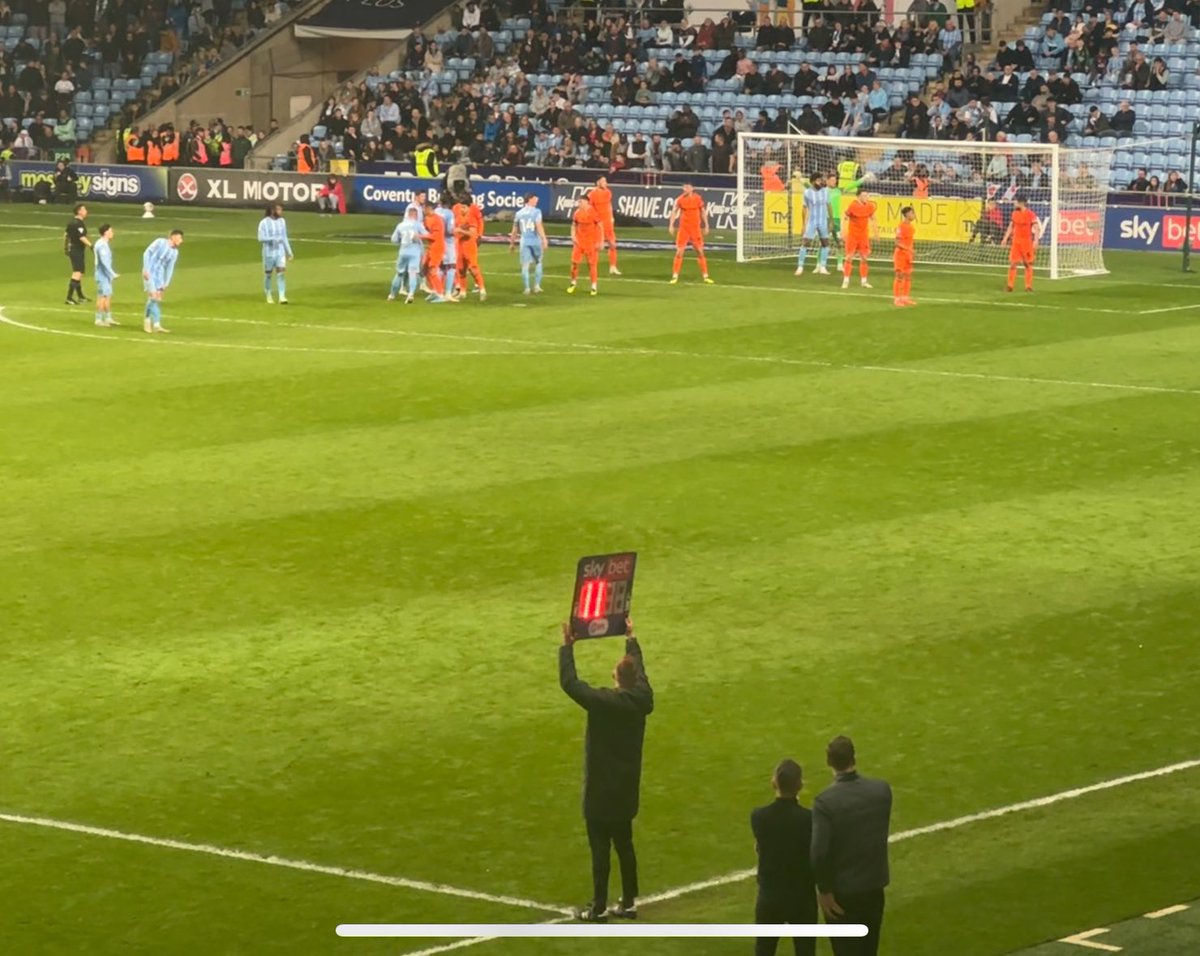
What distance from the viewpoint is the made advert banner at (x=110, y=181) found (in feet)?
197

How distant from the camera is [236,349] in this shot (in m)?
32.5

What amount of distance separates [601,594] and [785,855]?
140 centimetres

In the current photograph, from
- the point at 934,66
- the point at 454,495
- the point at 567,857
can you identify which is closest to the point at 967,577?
the point at 454,495

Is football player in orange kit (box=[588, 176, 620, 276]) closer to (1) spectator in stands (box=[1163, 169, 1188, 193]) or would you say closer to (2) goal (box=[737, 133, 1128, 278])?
(2) goal (box=[737, 133, 1128, 278])

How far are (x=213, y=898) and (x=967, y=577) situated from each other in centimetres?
A: 858

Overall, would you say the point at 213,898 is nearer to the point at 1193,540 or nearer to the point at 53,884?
the point at 53,884

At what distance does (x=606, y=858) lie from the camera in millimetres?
11375

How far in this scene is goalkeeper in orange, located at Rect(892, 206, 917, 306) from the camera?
36.4 metres

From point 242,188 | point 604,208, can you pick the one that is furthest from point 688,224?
point 242,188

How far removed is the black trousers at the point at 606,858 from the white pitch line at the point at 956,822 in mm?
313

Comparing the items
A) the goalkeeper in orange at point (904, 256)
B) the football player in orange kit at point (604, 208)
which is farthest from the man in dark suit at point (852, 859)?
the football player in orange kit at point (604, 208)

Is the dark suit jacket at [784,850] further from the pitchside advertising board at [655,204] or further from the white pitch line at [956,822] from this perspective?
the pitchside advertising board at [655,204]

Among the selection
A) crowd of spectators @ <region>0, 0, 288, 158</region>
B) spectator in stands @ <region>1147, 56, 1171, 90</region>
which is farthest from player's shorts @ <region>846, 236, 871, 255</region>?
crowd of spectators @ <region>0, 0, 288, 158</region>

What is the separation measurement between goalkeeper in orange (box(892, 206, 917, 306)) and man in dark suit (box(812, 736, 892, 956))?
26910 mm
